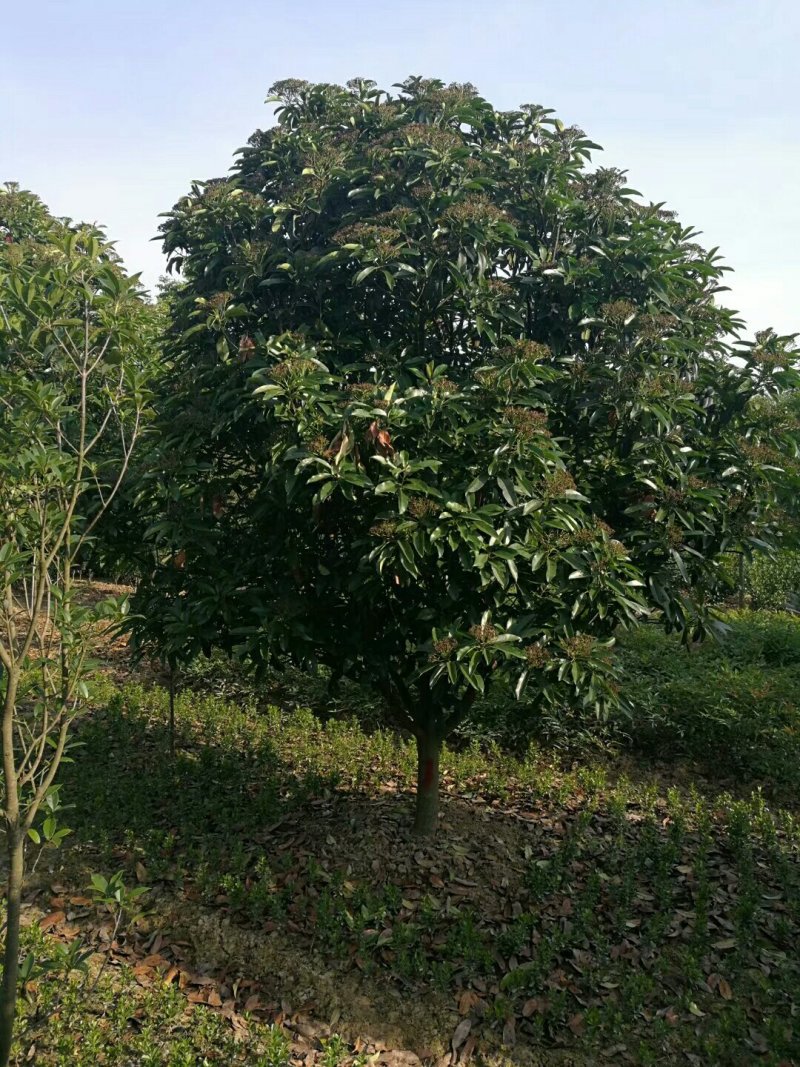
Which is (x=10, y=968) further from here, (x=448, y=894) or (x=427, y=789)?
(x=427, y=789)

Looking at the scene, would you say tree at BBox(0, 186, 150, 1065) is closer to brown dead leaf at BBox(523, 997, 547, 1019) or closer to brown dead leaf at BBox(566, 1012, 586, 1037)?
brown dead leaf at BBox(523, 997, 547, 1019)

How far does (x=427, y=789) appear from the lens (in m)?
5.14

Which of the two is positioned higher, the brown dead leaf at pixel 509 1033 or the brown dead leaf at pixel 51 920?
the brown dead leaf at pixel 509 1033

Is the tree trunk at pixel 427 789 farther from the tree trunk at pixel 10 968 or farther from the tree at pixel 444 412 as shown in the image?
the tree trunk at pixel 10 968

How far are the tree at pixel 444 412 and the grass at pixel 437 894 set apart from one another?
118cm

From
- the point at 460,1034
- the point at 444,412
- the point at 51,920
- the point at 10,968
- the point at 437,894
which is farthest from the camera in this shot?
the point at 437,894

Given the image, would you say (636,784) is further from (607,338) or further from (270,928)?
(607,338)

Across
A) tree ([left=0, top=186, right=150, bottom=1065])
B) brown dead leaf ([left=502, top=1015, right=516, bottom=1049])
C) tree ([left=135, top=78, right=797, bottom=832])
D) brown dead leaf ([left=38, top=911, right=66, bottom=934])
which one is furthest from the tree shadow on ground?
tree ([left=0, top=186, right=150, bottom=1065])

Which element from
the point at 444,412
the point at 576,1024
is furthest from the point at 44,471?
the point at 576,1024

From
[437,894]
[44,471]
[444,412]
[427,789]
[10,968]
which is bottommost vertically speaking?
[437,894]

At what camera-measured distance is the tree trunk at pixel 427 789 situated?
5059 mm

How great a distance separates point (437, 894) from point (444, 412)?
275 cm

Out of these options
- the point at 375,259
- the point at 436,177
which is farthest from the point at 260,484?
the point at 436,177

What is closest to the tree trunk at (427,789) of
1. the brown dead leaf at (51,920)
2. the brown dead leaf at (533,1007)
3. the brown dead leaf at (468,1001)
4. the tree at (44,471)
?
the brown dead leaf at (468,1001)
